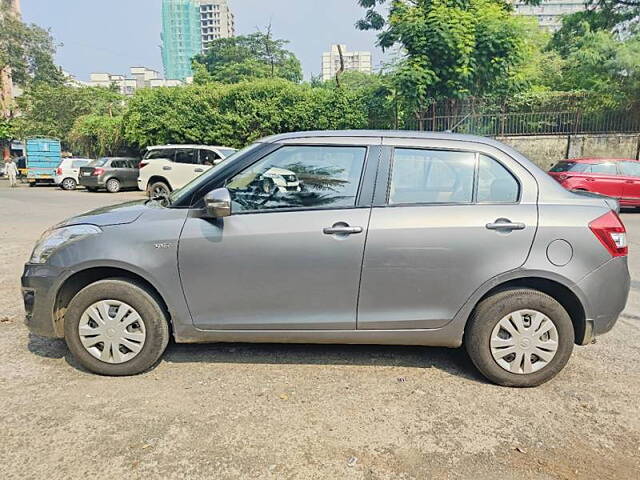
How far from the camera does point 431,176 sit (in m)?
3.14

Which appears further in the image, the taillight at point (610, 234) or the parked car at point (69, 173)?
the parked car at point (69, 173)

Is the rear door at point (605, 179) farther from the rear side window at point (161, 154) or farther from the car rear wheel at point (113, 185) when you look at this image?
the car rear wheel at point (113, 185)

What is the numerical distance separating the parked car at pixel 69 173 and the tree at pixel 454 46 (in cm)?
1388

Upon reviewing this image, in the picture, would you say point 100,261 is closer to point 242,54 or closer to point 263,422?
point 263,422

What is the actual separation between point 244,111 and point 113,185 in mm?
6088

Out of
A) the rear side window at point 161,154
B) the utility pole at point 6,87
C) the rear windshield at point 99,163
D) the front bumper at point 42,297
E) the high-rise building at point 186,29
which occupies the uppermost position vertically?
the high-rise building at point 186,29

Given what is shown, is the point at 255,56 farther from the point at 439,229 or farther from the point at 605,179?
the point at 439,229

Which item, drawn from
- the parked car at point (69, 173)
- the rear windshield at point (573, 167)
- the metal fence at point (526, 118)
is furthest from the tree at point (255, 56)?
the rear windshield at point (573, 167)

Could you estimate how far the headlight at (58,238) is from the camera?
313 cm

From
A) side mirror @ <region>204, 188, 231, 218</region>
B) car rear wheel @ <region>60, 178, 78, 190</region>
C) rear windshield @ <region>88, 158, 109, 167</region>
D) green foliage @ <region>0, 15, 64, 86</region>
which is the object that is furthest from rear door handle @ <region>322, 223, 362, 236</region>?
green foliage @ <region>0, 15, 64, 86</region>

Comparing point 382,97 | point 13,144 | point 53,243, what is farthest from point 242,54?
point 53,243

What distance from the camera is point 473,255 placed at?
299 cm

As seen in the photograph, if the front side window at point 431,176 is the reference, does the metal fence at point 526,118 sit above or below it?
above

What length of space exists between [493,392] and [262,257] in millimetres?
1855
